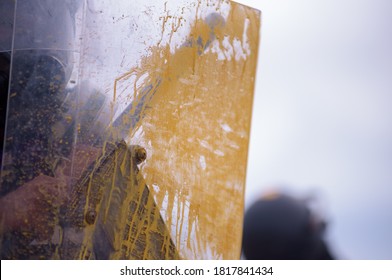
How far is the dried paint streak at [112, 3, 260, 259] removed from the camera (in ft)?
3.85

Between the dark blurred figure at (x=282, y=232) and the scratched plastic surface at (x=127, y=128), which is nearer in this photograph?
the scratched plastic surface at (x=127, y=128)

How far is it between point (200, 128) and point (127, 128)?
188 mm

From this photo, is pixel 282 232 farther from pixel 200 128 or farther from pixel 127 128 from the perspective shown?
pixel 127 128

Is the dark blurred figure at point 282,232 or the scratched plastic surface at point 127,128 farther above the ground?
the scratched plastic surface at point 127,128

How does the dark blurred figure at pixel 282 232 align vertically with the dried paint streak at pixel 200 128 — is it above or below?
below

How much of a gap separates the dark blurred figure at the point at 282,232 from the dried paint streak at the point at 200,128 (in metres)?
0.04

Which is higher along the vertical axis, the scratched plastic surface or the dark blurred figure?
the scratched plastic surface

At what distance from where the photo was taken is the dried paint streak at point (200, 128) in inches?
46.2

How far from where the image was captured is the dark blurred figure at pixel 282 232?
121 centimetres

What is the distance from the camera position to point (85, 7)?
1092 millimetres

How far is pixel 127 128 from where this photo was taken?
1146 millimetres

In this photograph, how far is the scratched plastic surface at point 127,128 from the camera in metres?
1.05

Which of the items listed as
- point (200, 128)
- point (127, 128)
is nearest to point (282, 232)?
point (200, 128)

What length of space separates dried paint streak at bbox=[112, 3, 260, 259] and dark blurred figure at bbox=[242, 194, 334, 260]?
0.04 meters
